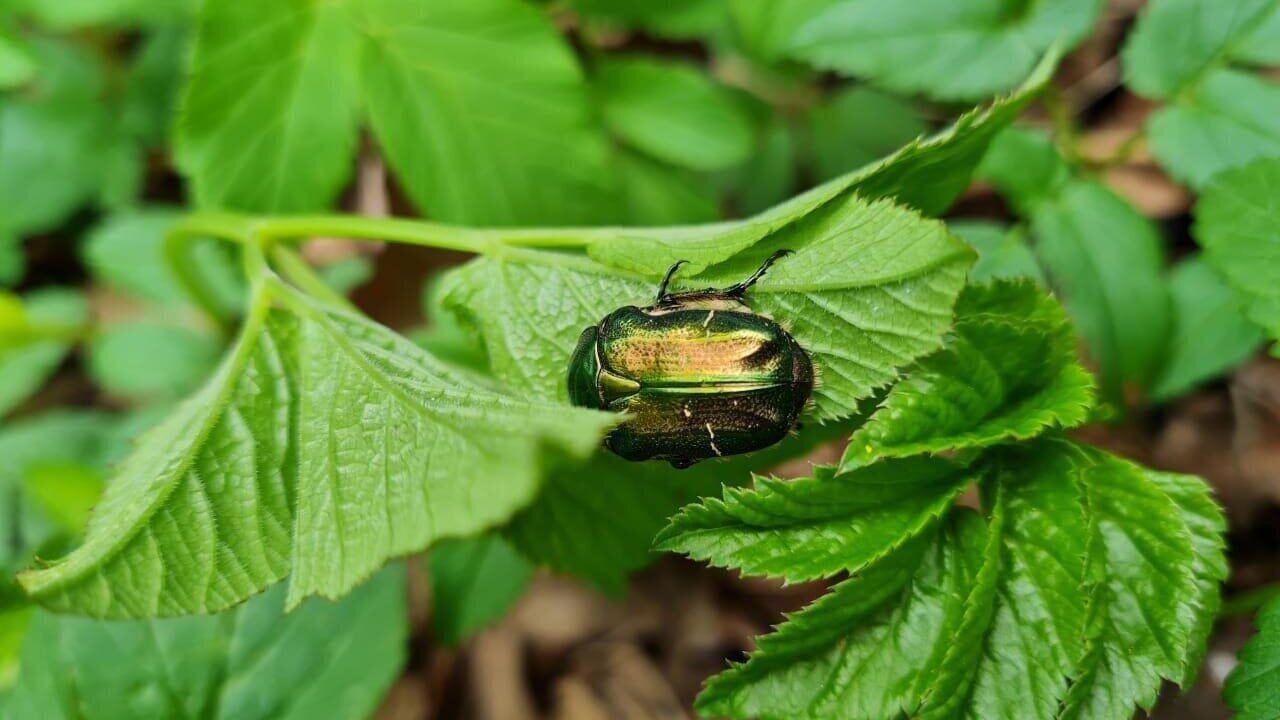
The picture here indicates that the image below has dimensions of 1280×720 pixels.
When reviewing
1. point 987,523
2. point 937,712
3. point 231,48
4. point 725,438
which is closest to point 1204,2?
point 987,523

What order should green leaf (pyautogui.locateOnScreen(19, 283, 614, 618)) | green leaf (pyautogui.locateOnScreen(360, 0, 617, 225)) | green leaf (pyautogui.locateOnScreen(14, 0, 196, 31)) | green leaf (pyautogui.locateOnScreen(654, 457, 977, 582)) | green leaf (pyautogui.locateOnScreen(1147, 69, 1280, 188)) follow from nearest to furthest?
green leaf (pyautogui.locateOnScreen(19, 283, 614, 618)) < green leaf (pyautogui.locateOnScreen(654, 457, 977, 582)) < green leaf (pyautogui.locateOnScreen(1147, 69, 1280, 188)) < green leaf (pyautogui.locateOnScreen(360, 0, 617, 225)) < green leaf (pyautogui.locateOnScreen(14, 0, 196, 31))

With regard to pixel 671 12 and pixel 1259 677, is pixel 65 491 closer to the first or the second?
pixel 671 12

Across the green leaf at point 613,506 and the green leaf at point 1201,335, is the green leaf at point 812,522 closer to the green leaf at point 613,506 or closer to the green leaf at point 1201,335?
the green leaf at point 613,506

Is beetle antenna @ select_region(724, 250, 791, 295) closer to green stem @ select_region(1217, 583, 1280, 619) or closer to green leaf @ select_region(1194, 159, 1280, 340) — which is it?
green leaf @ select_region(1194, 159, 1280, 340)

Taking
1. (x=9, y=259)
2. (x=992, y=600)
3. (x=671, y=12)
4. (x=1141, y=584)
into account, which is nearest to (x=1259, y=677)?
(x=1141, y=584)

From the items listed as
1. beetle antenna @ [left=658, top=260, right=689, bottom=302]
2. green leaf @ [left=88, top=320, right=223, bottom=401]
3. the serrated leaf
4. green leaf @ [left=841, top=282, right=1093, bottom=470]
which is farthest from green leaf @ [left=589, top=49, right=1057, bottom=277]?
green leaf @ [left=88, top=320, right=223, bottom=401]

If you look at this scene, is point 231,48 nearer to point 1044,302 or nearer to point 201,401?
point 201,401
